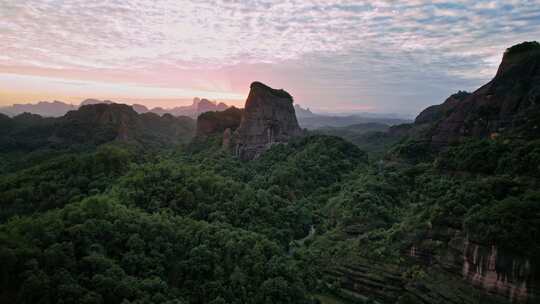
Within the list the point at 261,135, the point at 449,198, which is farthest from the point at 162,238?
the point at 261,135

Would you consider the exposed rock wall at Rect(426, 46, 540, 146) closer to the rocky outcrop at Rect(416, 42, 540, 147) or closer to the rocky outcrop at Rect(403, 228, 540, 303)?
the rocky outcrop at Rect(416, 42, 540, 147)

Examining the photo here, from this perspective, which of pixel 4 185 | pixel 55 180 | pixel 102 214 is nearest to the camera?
pixel 102 214

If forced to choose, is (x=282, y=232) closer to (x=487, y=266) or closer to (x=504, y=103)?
(x=487, y=266)

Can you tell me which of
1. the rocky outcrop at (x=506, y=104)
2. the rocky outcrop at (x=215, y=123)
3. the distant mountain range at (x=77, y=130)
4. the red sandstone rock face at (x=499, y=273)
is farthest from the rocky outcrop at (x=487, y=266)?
the distant mountain range at (x=77, y=130)

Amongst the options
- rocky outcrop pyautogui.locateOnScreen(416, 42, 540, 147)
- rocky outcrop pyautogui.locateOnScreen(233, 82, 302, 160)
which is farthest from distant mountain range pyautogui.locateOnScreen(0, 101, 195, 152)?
rocky outcrop pyautogui.locateOnScreen(416, 42, 540, 147)

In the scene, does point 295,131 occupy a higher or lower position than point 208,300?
higher

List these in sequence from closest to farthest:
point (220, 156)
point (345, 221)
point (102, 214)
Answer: point (102, 214)
point (345, 221)
point (220, 156)

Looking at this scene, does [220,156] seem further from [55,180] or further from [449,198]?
[449,198]
